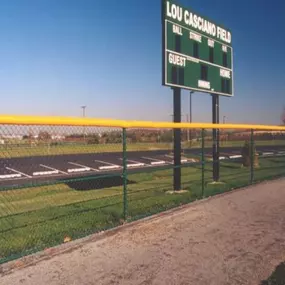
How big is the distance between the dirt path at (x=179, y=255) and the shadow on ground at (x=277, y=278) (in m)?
0.07

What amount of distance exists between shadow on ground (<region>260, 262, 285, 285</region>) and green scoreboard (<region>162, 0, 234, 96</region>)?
5.72 metres

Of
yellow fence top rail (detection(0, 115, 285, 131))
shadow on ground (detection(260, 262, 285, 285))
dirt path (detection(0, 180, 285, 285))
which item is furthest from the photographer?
yellow fence top rail (detection(0, 115, 285, 131))

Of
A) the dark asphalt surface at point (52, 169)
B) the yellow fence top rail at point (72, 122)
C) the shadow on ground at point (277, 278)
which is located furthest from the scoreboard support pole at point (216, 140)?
the shadow on ground at point (277, 278)

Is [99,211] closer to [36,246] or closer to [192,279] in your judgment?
[36,246]

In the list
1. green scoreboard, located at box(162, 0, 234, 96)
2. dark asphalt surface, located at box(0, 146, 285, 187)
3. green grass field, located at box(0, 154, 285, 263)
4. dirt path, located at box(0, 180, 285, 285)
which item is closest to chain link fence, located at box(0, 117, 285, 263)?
green grass field, located at box(0, 154, 285, 263)

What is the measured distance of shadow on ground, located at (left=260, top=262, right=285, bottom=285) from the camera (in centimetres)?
369

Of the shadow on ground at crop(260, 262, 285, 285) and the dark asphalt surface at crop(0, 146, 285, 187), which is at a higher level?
the shadow on ground at crop(260, 262, 285, 285)

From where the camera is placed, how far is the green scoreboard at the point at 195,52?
30.5 ft

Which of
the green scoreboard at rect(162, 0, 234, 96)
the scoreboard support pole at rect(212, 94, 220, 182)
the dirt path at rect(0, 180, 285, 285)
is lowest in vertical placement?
the dirt path at rect(0, 180, 285, 285)

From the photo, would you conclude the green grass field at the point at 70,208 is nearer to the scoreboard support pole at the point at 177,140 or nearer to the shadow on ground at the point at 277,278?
the scoreboard support pole at the point at 177,140

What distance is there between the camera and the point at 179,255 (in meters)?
4.57

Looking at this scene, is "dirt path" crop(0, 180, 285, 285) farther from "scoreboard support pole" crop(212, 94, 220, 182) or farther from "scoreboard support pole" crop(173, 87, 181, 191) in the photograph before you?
"scoreboard support pole" crop(212, 94, 220, 182)

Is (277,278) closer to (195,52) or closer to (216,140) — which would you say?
(216,140)

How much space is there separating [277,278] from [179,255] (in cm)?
119
